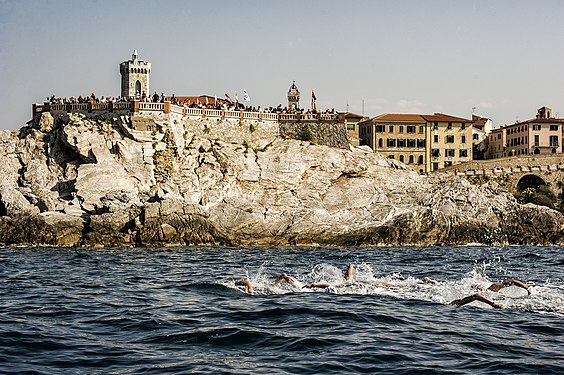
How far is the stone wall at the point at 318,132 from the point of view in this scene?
63.8 metres

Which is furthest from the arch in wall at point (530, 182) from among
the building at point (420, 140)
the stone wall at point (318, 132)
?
the stone wall at point (318, 132)

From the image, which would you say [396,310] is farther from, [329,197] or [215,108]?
[215,108]

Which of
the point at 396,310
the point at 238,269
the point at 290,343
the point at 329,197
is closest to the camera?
the point at 290,343

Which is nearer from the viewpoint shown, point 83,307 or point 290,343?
point 290,343

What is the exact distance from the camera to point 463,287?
76.9 ft

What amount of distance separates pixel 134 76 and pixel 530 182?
42260 millimetres

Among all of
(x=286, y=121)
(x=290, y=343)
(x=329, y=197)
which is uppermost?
(x=286, y=121)

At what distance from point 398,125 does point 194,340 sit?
71626mm

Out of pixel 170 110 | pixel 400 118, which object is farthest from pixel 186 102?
pixel 400 118

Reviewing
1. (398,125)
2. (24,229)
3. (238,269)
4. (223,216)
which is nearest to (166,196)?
(223,216)

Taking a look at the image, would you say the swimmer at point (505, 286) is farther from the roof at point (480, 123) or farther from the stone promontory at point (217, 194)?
the roof at point (480, 123)

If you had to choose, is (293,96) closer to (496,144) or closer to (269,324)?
(496,144)

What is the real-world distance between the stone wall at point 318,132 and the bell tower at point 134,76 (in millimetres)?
13666

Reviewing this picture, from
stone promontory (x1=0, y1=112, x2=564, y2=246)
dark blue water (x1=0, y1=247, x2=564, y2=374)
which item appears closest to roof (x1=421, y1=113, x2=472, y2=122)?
stone promontory (x1=0, y1=112, x2=564, y2=246)
